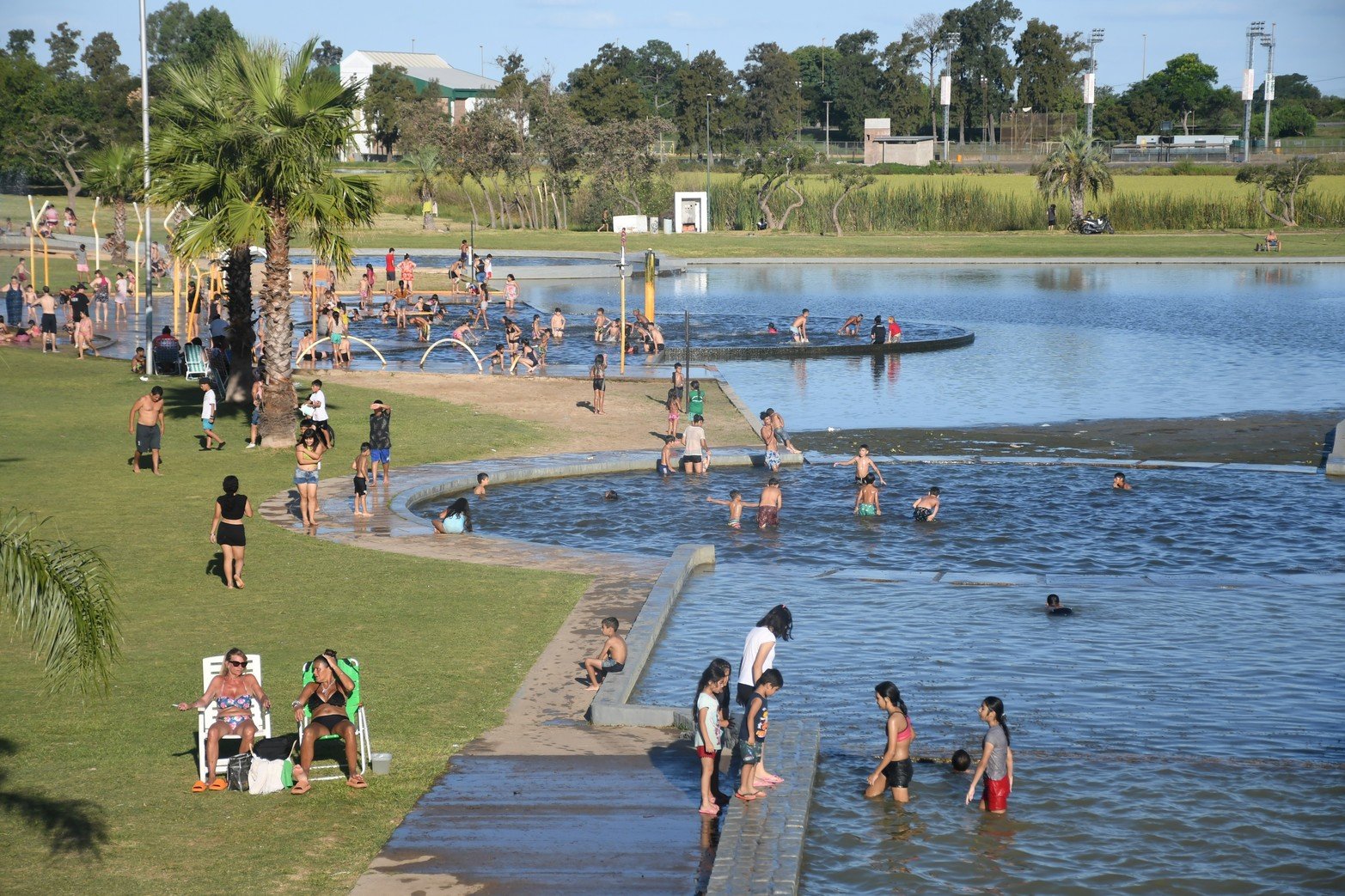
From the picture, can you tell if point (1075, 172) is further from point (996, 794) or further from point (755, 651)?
point (996, 794)

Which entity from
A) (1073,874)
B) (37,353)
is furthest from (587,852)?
(37,353)

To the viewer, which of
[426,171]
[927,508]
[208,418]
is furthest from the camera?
[426,171]

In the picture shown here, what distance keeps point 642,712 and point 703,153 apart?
12602 cm

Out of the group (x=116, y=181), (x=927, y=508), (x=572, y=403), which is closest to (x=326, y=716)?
(x=927, y=508)

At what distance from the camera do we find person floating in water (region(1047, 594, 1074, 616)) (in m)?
15.6

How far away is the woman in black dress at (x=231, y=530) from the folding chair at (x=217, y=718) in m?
4.28

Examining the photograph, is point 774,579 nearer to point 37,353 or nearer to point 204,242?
point 204,242

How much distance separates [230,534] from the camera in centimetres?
1557

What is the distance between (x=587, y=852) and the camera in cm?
911

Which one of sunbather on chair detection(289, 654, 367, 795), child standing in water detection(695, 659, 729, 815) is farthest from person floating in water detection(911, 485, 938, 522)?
sunbather on chair detection(289, 654, 367, 795)

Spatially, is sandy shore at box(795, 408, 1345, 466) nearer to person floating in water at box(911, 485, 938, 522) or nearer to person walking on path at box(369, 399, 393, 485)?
person floating in water at box(911, 485, 938, 522)

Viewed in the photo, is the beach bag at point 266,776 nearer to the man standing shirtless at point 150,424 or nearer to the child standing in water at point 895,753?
the child standing in water at point 895,753

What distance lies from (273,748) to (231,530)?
5770mm

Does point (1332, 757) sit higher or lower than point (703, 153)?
lower
